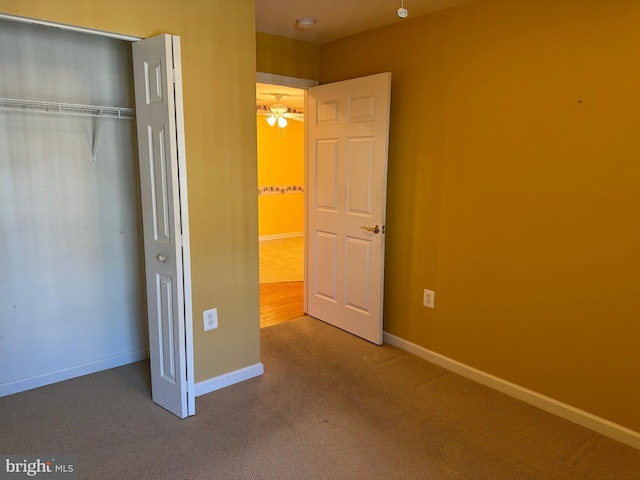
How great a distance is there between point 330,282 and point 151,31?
7.67 feet

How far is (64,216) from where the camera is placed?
2818mm

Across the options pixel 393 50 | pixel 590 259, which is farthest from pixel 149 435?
pixel 393 50

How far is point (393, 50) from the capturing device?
129 inches

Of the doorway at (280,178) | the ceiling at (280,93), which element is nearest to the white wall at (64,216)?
the ceiling at (280,93)

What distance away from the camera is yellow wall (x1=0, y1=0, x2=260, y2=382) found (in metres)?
2.46

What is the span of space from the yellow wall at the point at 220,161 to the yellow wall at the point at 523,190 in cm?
118

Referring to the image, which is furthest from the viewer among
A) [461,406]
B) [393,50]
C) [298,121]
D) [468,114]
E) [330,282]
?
[298,121]

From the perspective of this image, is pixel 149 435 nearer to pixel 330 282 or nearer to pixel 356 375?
pixel 356 375

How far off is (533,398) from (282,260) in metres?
4.23

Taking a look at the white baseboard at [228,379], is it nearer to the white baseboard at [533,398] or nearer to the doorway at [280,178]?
the white baseboard at [533,398]
